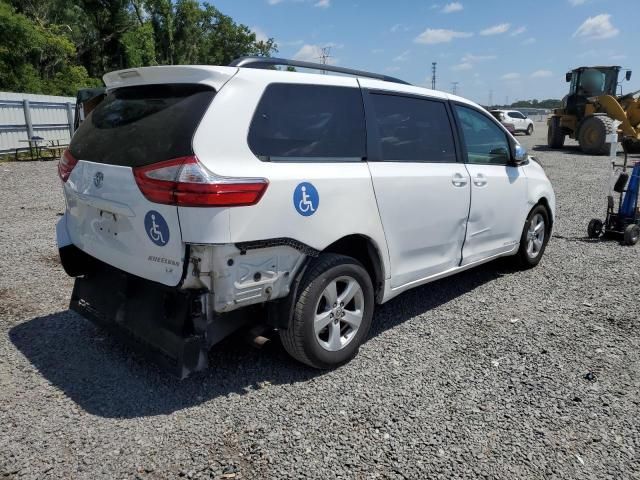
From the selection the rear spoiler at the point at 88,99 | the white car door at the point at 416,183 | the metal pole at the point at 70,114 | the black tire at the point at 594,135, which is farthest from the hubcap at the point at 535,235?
the metal pole at the point at 70,114

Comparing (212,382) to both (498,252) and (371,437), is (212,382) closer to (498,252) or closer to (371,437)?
(371,437)

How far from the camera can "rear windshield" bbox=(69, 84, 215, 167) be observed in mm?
2732

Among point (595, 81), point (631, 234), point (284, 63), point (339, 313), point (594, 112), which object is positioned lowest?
point (631, 234)

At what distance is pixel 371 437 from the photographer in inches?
108

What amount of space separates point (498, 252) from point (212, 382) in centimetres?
314

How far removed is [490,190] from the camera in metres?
4.67

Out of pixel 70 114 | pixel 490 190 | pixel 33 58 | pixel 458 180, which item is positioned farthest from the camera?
pixel 33 58

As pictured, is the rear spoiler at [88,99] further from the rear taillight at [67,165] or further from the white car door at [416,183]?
the white car door at [416,183]

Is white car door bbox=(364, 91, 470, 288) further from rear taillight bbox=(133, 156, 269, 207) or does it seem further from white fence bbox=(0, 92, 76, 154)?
white fence bbox=(0, 92, 76, 154)

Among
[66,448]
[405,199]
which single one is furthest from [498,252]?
[66,448]

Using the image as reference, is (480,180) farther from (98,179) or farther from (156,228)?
(98,179)

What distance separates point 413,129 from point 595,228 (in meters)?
4.57

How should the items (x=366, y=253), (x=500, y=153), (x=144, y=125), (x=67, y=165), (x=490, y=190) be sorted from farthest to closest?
1. (x=500, y=153)
2. (x=490, y=190)
3. (x=366, y=253)
4. (x=67, y=165)
5. (x=144, y=125)

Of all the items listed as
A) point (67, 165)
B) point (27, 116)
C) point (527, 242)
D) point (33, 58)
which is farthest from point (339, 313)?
point (33, 58)
